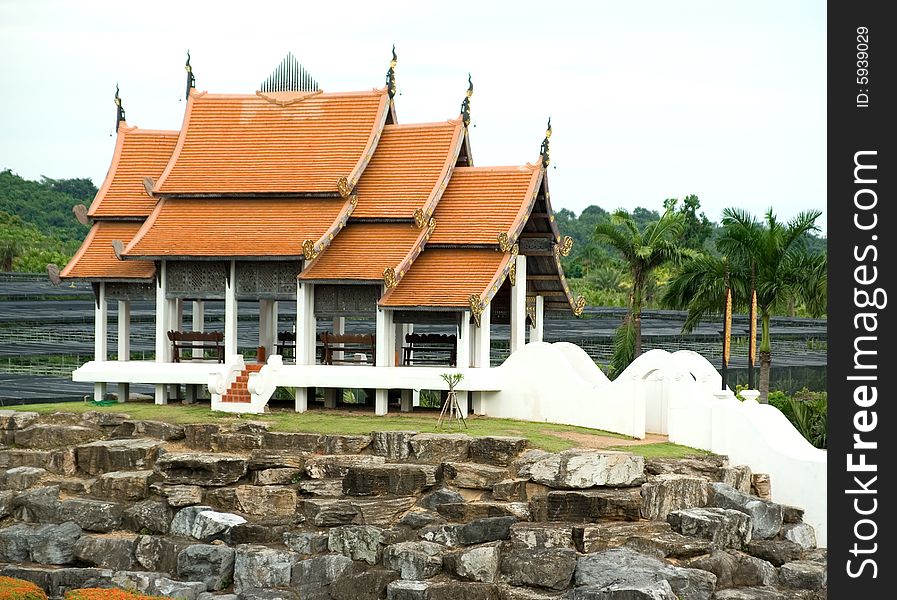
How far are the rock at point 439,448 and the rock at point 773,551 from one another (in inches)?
198

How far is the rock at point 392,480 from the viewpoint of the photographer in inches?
934

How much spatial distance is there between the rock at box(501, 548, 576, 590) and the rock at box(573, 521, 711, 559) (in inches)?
18.0

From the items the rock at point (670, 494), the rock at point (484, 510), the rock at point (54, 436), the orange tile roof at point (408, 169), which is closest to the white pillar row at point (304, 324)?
the orange tile roof at point (408, 169)

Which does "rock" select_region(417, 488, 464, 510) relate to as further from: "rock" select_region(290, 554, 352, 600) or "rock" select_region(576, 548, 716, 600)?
"rock" select_region(576, 548, 716, 600)

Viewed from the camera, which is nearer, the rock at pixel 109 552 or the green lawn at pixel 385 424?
the rock at pixel 109 552

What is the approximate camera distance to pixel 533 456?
23.8m

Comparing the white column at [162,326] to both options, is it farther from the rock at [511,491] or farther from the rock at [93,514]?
the rock at [511,491]

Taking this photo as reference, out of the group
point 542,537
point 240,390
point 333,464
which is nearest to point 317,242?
point 240,390

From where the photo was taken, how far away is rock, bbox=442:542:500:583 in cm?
2209

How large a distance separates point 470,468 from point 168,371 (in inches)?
327

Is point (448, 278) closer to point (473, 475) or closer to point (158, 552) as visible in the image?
point (473, 475)

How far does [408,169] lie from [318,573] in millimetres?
10034
